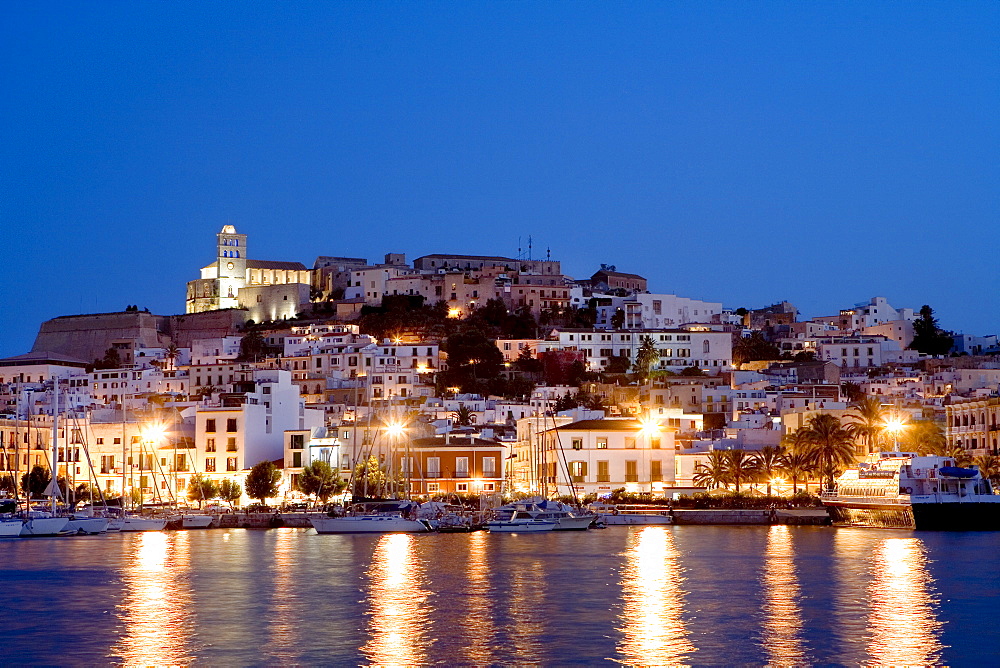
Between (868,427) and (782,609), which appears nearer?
(782,609)

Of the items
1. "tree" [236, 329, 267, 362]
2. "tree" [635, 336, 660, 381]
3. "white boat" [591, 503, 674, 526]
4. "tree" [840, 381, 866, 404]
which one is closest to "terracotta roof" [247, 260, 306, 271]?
"tree" [236, 329, 267, 362]

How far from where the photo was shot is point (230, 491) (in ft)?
222

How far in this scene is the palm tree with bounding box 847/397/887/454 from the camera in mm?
66188

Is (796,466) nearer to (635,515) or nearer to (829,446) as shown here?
(829,446)

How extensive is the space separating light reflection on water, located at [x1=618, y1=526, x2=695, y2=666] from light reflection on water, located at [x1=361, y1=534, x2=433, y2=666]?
152 inches

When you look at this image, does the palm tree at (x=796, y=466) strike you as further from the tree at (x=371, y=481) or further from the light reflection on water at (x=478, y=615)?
the light reflection on water at (x=478, y=615)

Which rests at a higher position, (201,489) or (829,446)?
(829,446)

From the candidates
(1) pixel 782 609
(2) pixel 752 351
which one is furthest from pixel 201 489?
(2) pixel 752 351

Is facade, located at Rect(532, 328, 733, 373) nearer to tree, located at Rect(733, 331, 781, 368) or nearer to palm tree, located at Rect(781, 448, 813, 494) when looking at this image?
tree, located at Rect(733, 331, 781, 368)

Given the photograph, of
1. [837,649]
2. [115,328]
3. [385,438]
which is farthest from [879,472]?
[115,328]

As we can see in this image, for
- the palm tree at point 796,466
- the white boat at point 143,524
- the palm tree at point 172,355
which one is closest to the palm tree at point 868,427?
the palm tree at point 796,466

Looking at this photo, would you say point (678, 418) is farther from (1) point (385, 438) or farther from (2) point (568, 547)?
(2) point (568, 547)

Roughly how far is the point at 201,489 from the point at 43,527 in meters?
10.2

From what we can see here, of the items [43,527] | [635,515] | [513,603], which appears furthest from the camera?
[635,515]
